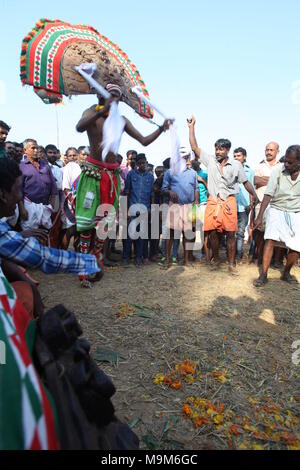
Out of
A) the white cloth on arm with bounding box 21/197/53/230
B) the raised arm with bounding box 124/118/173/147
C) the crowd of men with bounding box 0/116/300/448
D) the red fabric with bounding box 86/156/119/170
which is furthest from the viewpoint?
the white cloth on arm with bounding box 21/197/53/230

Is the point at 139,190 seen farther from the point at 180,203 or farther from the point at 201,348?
the point at 201,348

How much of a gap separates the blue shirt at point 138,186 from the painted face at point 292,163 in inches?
96.4

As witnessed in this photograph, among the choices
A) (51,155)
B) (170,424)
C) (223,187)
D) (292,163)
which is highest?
(51,155)

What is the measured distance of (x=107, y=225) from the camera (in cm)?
415

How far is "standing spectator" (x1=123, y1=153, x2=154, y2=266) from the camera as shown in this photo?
6.01 meters

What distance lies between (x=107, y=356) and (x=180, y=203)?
3.90 meters

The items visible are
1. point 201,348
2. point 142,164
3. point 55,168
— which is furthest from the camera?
point 142,164

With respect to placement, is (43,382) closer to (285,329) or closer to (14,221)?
(285,329)

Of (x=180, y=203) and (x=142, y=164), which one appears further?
(x=180, y=203)

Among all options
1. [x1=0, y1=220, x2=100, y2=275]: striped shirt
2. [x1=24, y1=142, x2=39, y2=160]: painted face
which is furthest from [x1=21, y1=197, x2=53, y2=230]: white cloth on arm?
[x1=0, y1=220, x2=100, y2=275]: striped shirt

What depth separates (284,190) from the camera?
16.0 ft

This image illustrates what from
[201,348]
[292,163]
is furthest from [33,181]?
[292,163]

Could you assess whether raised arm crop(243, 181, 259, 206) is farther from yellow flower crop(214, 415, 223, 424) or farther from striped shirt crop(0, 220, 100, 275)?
striped shirt crop(0, 220, 100, 275)

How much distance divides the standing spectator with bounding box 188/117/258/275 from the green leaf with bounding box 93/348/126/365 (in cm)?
320
